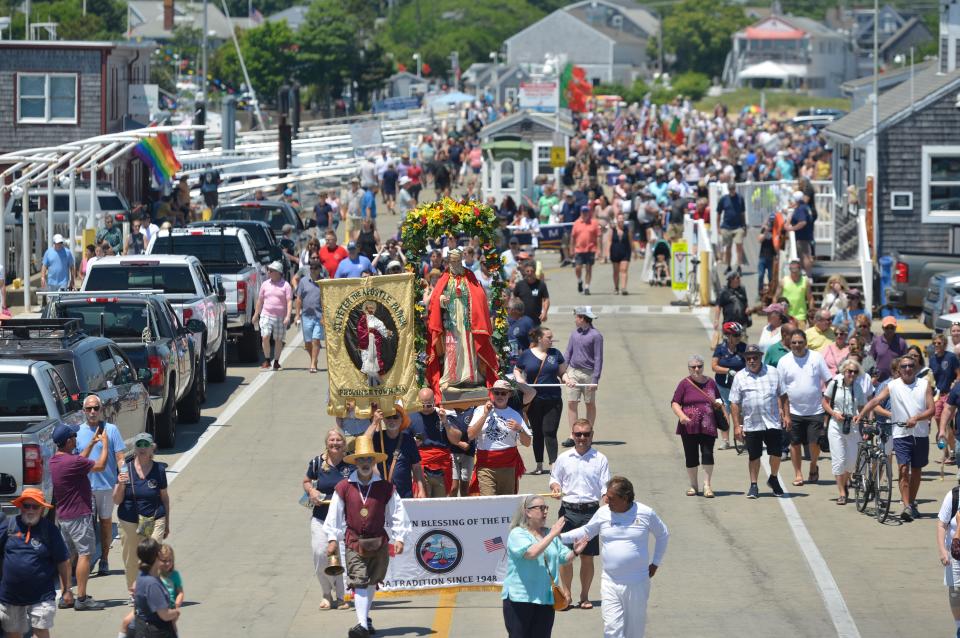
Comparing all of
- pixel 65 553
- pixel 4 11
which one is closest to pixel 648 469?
pixel 65 553

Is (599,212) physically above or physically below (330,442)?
above

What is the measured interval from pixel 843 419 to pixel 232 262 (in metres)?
11.7

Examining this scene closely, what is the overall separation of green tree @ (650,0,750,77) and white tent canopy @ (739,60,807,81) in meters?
13.4

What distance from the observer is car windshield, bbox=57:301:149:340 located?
20203mm

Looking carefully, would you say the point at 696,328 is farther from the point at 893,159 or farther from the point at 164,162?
the point at 164,162

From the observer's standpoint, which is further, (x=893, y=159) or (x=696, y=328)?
(x=893, y=159)

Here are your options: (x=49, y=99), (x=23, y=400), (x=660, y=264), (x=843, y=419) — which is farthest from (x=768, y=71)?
(x=23, y=400)

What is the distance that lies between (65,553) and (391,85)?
11143 cm

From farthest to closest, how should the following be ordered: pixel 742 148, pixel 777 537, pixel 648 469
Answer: pixel 742 148 → pixel 648 469 → pixel 777 537

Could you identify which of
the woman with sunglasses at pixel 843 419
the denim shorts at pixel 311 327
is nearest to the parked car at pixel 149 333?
the denim shorts at pixel 311 327

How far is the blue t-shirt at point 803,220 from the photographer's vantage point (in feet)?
105

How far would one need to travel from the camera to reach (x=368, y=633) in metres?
12.5

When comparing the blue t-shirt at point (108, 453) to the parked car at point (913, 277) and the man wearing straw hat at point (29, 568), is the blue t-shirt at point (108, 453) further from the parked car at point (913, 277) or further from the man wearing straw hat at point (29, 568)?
the parked car at point (913, 277)

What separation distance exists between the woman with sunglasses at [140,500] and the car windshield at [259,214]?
21.5m
